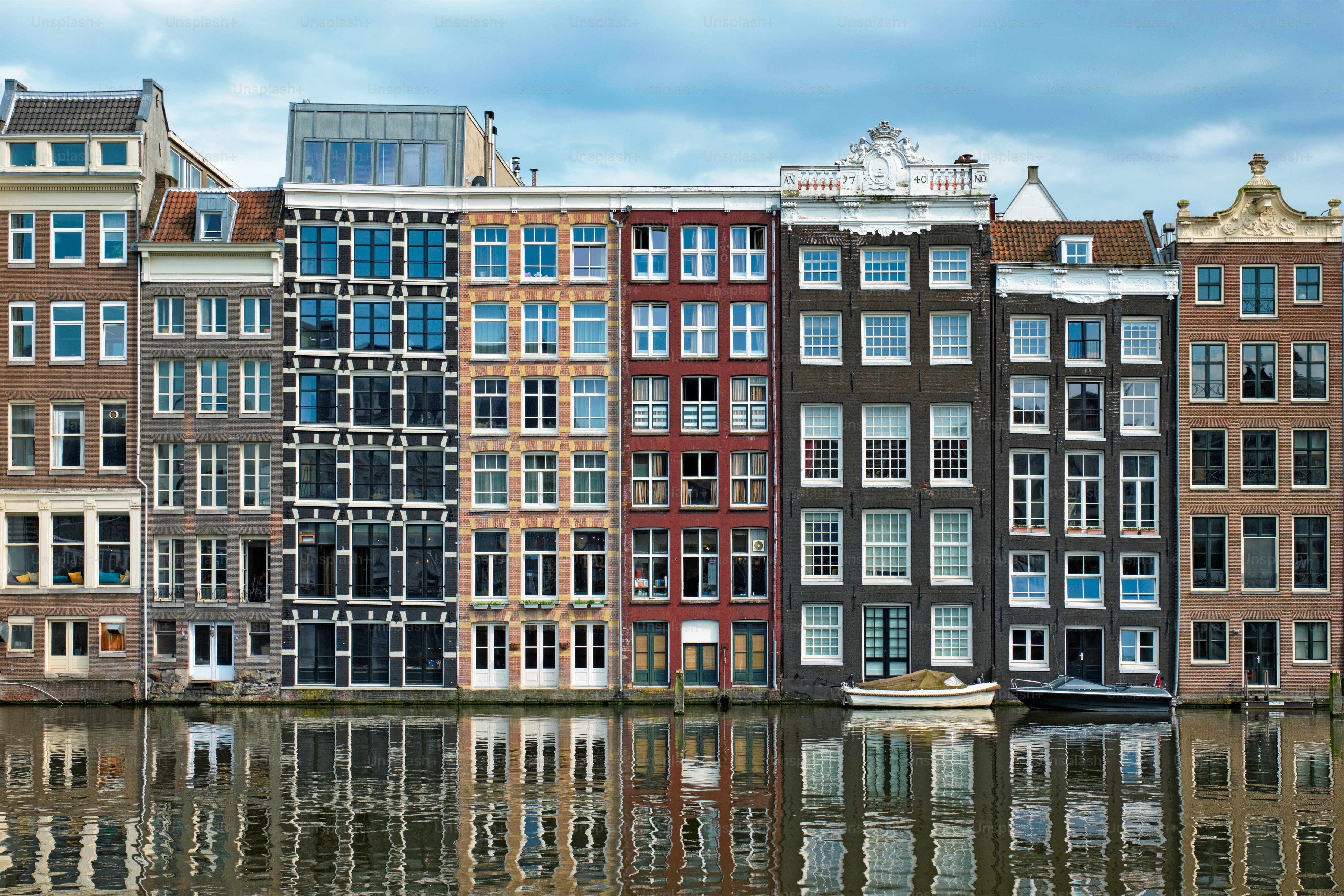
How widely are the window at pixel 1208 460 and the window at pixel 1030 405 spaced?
20.2 feet

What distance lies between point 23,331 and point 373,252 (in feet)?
50.5

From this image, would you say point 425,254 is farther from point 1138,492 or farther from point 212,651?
point 1138,492

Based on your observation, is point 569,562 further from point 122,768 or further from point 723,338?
point 122,768

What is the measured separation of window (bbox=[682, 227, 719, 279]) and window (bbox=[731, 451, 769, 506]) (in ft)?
26.0

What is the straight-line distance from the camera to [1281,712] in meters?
52.2

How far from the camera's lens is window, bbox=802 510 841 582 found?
54125 mm

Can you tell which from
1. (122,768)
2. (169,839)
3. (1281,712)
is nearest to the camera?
(169,839)

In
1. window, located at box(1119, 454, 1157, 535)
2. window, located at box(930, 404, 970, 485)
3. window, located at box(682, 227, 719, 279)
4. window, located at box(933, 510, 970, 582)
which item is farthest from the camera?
window, located at box(682, 227, 719, 279)

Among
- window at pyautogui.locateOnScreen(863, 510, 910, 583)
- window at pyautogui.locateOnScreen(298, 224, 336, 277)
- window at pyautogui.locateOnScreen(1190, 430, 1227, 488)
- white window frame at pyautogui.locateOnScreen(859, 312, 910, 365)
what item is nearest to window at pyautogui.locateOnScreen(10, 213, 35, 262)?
window at pyautogui.locateOnScreen(298, 224, 336, 277)

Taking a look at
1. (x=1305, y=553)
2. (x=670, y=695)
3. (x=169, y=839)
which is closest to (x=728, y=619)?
(x=670, y=695)

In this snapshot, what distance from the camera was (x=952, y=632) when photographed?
2122 inches

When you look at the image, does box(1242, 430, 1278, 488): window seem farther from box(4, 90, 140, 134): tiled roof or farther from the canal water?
box(4, 90, 140, 134): tiled roof

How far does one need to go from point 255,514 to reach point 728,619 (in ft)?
66.8

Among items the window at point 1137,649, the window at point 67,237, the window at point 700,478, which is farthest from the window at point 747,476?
the window at point 67,237
